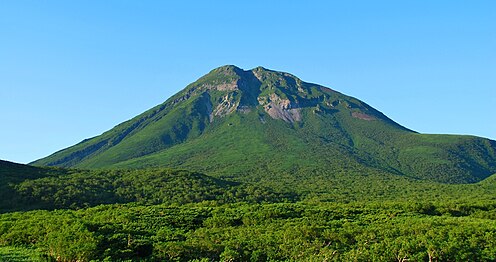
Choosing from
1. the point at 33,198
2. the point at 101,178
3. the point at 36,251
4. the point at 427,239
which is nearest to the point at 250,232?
the point at 427,239

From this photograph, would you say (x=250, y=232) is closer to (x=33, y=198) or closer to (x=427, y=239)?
(x=427, y=239)

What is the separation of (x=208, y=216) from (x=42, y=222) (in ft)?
76.3

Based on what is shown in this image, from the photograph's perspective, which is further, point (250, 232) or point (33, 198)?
point (33, 198)

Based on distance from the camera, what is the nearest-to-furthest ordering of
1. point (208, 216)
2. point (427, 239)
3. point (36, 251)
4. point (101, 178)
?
point (36, 251) < point (427, 239) < point (208, 216) < point (101, 178)

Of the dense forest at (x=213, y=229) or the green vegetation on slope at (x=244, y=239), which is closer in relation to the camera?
the green vegetation on slope at (x=244, y=239)

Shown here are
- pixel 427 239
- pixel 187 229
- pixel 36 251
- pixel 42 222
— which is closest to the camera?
pixel 36 251

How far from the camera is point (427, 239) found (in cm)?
4328

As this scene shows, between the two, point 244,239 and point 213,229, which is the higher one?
point 244,239

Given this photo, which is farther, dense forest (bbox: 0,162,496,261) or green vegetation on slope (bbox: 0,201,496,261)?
dense forest (bbox: 0,162,496,261)

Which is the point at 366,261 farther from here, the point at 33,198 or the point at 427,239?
the point at 33,198

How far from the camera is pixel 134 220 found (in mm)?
56594

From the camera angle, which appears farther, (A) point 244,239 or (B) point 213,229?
(B) point 213,229

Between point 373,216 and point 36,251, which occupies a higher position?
point 36,251

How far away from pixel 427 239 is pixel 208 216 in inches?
1214
